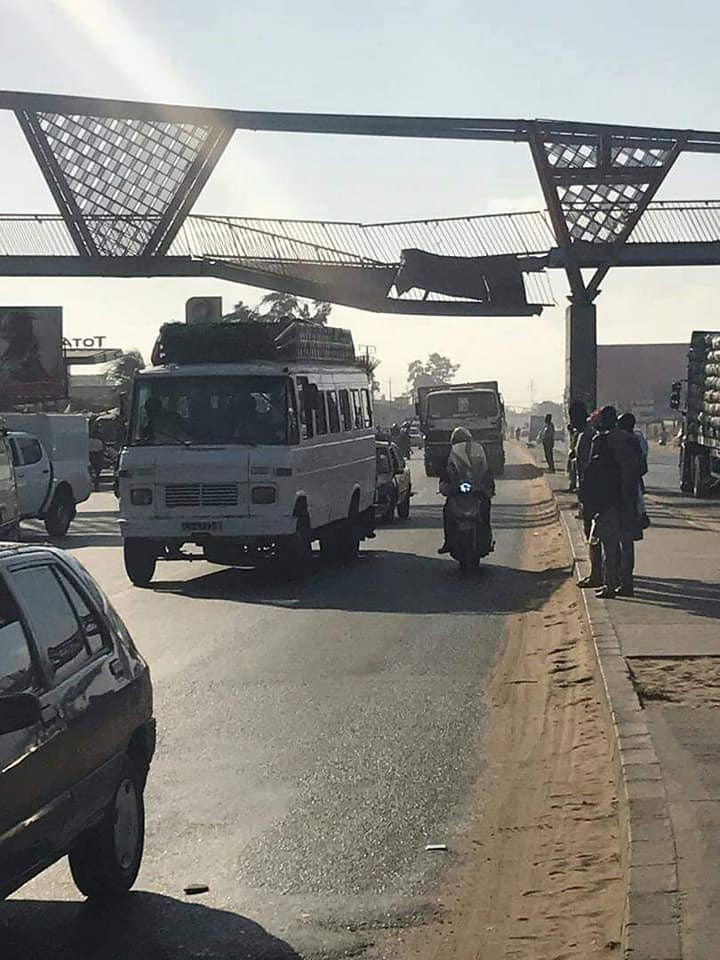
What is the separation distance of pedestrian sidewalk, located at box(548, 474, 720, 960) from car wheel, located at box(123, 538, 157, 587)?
18.9ft

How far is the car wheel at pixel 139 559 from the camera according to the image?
19.7 meters

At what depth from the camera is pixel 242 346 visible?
20328mm

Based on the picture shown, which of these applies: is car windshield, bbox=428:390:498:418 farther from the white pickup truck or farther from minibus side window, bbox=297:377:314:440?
minibus side window, bbox=297:377:314:440

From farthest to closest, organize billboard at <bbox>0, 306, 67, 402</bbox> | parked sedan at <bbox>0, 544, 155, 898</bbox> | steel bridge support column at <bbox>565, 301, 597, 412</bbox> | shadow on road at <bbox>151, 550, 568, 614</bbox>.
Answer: billboard at <bbox>0, 306, 67, 402</bbox>
steel bridge support column at <bbox>565, 301, 597, 412</bbox>
shadow on road at <bbox>151, 550, 568, 614</bbox>
parked sedan at <bbox>0, 544, 155, 898</bbox>

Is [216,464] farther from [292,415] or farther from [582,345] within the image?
[582,345]

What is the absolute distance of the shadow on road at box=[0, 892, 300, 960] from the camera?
606cm

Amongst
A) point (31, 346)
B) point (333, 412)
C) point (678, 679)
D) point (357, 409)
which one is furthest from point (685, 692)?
Answer: point (31, 346)

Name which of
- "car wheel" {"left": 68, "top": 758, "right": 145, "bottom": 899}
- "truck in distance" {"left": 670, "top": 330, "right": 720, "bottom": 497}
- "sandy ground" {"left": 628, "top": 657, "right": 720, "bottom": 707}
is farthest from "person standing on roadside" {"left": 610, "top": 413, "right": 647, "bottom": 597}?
"truck in distance" {"left": 670, "top": 330, "right": 720, "bottom": 497}

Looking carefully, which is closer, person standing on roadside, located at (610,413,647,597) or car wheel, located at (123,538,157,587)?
person standing on roadside, located at (610,413,647,597)

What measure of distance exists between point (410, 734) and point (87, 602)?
13.2 feet

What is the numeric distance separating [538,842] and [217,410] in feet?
40.8

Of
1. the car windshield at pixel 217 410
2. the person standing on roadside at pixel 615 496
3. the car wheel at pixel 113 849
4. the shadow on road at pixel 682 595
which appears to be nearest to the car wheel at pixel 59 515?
the car windshield at pixel 217 410

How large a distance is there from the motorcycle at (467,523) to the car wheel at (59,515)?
10876 mm

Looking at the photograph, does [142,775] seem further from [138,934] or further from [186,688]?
[186,688]
